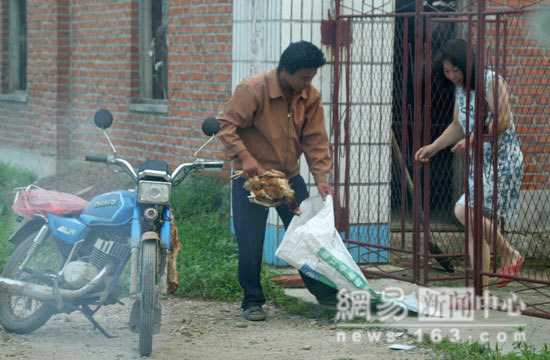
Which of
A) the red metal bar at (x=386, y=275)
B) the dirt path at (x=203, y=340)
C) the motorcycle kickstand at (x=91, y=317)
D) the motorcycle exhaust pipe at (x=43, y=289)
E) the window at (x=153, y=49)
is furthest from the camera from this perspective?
the window at (x=153, y=49)

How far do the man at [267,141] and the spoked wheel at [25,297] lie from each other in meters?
1.22

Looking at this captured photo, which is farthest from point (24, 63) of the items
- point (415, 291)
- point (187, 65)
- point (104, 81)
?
point (415, 291)

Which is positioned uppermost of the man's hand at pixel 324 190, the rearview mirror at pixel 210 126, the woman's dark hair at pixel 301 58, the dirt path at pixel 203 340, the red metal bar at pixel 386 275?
the woman's dark hair at pixel 301 58

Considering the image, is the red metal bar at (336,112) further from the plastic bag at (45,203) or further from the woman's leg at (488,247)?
the plastic bag at (45,203)

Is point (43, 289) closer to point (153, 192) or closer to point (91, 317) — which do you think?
point (91, 317)

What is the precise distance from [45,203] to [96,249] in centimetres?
51

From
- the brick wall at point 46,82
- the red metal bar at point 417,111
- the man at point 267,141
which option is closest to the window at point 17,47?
the brick wall at point 46,82

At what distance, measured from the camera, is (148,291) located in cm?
475

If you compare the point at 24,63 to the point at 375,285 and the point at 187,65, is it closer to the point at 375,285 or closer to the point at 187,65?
the point at 187,65

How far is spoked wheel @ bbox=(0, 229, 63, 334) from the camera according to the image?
5359 millimetres

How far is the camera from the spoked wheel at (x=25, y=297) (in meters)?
5.36

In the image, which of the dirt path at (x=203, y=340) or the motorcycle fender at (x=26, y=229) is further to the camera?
the motorcycle fender at (x=26, y=229)

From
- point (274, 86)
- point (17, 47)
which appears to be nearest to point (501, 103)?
point (274, 86)

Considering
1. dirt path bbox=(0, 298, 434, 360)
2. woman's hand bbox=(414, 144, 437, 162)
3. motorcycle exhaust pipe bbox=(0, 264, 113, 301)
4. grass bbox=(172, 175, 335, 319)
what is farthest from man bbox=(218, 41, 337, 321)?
motorcycle exhaust pipe bbox=(0, 264, 113, 301)
